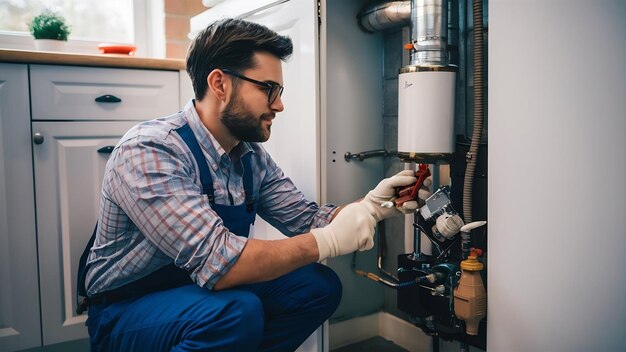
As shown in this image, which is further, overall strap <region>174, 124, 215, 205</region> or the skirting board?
the skirting board

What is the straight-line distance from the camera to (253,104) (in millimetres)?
1277

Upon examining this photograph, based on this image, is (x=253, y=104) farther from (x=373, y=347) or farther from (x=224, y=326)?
(x=373, y=347)

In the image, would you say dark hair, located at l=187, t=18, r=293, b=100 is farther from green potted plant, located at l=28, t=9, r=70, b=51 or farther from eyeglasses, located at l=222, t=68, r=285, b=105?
green potted plant, located at l=28, t=9, r=70, b=51

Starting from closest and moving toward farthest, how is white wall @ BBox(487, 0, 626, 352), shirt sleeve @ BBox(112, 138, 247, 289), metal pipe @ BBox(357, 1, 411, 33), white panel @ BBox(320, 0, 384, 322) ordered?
white wall @ BBox(487, 0, 626, 352) → shirt sleeve @ BBox(112, 138, 247, 289) → metal pipe @ BBox(357, 1, 411, 33) → white panel @ BBox(320, 0, 384, 322)

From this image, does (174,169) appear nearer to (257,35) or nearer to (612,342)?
(257,35)

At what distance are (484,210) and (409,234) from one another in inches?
13.2

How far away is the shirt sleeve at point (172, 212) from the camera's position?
42.3 inches

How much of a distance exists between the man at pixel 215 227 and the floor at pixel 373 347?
45 cm

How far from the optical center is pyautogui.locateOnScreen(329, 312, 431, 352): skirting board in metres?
1.76

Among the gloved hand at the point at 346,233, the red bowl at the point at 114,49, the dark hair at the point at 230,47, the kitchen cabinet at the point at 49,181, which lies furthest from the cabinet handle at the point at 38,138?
the gloved hand at the point at 346,233

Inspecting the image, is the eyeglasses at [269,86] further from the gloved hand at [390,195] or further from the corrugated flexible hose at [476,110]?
the corrugated flexible hose at [476,110]

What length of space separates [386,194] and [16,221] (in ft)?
3.80

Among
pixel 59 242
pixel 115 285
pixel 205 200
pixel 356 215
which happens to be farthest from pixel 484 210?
pixel 59 242

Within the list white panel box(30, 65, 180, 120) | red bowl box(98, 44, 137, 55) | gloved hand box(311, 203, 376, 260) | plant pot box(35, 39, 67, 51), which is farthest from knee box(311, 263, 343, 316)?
plant pot box(35, 39, 67, 51)
